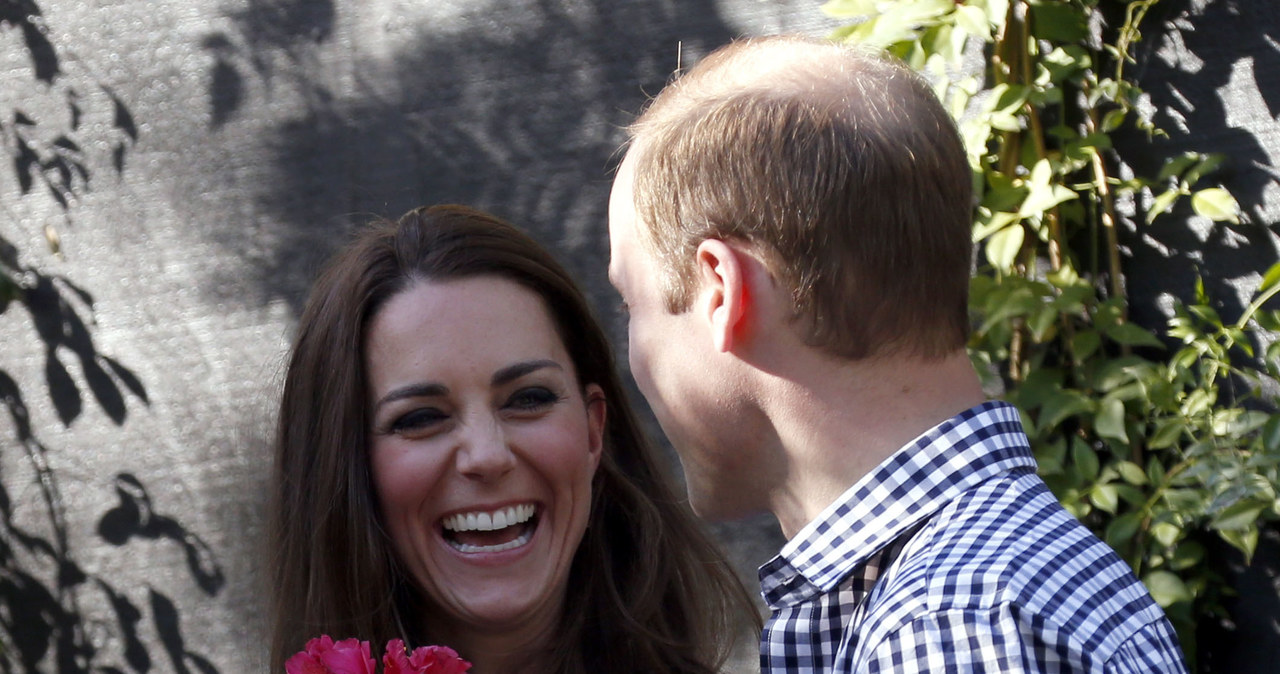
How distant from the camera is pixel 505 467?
1.71 metres

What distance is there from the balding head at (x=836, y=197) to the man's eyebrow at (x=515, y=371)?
0.59 meters

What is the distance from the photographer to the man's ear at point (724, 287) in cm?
114

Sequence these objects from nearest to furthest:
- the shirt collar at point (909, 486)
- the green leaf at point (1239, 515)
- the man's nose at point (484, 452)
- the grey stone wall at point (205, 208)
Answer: the shirt collar at point (909, 486) → the man's nose at point (484, 452) → the green leaf at point (1239, 515) → the grey stone wall at point (205, 208)

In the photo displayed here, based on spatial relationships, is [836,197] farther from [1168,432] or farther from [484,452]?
[1168,432]

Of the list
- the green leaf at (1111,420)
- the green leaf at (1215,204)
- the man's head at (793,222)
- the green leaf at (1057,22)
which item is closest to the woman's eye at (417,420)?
the man's head at (793,222)

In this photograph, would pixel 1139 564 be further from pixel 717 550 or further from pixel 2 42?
pixel 2 42

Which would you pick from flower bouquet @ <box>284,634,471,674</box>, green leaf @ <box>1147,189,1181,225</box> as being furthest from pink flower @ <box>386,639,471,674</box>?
green leaf @ <box>1147,189,1181,225</box>

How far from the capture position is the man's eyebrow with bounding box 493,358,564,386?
5.72ft

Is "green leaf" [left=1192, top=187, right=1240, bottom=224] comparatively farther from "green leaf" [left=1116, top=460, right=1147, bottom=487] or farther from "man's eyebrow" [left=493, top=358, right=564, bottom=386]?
"man's eyebrow" [left=493, top=358, right=564, bottom=386]

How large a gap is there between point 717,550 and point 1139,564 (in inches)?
31.9

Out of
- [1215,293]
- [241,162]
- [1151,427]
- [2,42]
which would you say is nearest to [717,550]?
[1151,427]

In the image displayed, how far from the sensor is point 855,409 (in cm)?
113

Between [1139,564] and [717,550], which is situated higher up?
[717,550]

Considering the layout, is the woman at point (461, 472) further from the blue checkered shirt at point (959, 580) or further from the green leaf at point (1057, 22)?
the green leaf at point (1057, 22)
